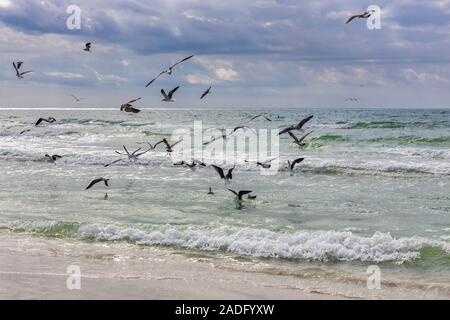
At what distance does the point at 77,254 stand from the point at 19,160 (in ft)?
55.8

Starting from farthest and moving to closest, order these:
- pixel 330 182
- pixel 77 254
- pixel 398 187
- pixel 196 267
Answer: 1. pixel 330 182
2. pixel 398 187
3. pixel 77 254
4. pixel 196 267

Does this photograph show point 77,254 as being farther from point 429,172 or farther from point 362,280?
point 429,172

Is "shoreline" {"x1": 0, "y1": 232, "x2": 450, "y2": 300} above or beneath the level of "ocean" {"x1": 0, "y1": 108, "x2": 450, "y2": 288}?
beneath

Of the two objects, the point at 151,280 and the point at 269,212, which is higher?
the point at 269,212

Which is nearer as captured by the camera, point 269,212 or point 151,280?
point 151,280

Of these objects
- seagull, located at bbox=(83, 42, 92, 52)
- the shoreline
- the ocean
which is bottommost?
the shoreline

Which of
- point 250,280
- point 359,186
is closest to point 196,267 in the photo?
point 250,280

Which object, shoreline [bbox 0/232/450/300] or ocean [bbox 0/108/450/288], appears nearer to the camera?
shoreline [bbox 0/232/450/300]

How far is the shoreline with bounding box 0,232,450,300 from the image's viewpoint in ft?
19.3

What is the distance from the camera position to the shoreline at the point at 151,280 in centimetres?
589

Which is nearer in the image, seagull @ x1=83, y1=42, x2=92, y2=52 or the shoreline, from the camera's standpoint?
the shoreline

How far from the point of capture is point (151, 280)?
645 cm

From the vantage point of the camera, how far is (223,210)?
36.3 ft

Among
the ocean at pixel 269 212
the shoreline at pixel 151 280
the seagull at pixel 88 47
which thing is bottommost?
the shoreline at pixel 151 280
